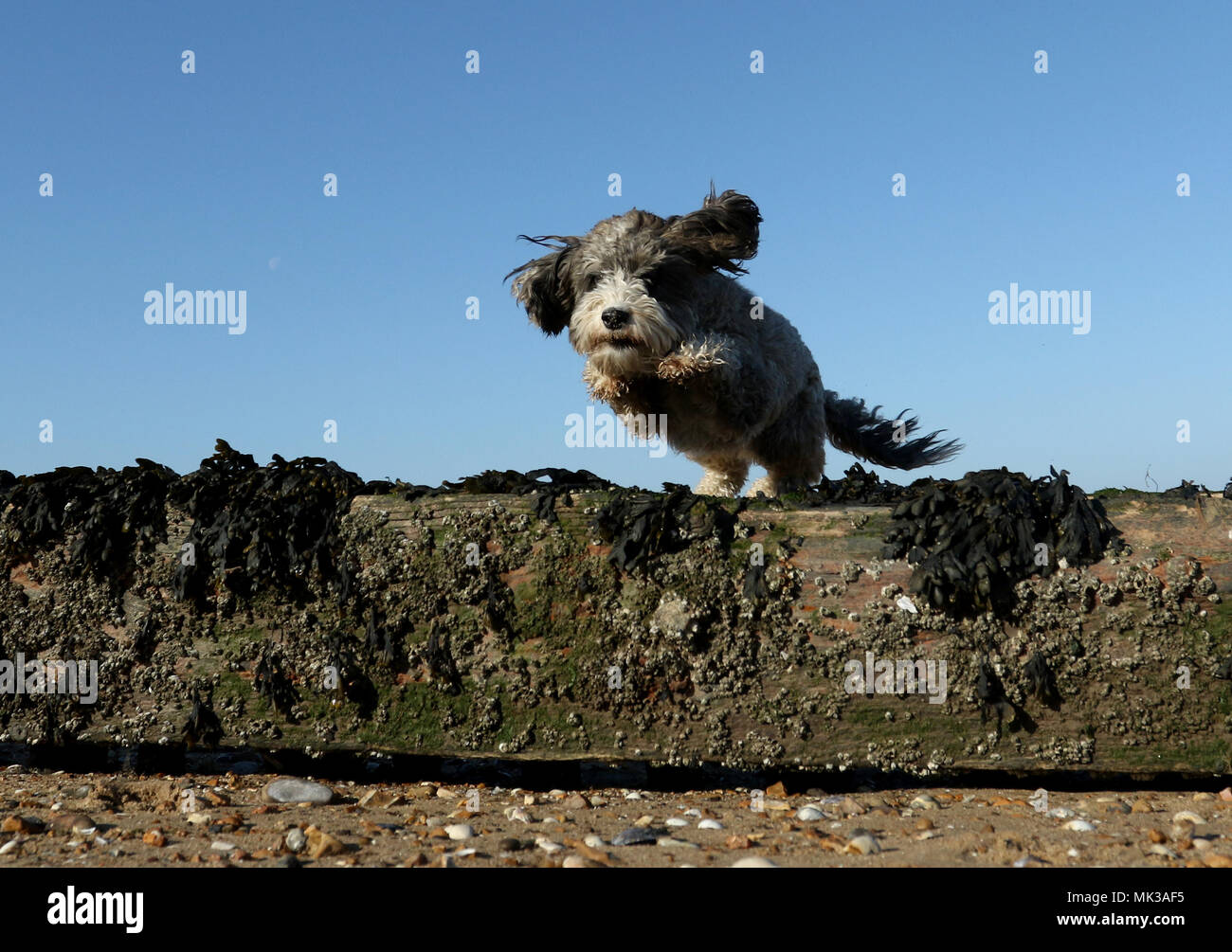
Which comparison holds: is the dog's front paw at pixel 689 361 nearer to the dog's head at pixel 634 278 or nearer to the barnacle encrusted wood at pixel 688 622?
the dog's head at pixel 634 278

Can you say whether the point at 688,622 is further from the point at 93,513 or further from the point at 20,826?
the point at 93,513

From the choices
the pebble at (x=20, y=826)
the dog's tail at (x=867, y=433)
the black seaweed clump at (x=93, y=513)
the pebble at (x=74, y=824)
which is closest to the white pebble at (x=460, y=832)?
the pebble at (x=74, y=824)

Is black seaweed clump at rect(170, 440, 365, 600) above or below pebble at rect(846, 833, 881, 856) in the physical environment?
above

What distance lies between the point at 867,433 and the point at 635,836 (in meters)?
7.82

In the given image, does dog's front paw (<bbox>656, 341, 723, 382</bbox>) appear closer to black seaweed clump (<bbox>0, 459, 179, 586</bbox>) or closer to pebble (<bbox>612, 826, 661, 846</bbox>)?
black seaweed clump (<bbox>0, 459, 179, 586</bbox>)

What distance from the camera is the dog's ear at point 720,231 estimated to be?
7664 mm

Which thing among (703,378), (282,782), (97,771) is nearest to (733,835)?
(282,782)

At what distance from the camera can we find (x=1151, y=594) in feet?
13.5

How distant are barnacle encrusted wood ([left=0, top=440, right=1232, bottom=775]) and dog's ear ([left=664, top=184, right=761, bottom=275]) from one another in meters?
3.40

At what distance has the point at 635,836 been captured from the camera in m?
3.41

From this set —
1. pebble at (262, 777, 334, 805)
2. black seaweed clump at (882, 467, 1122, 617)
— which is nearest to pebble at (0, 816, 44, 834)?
pebble at (262, 777, 334, 805)

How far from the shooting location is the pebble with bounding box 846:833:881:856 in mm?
3254
